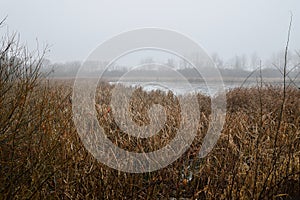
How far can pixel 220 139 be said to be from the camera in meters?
4.22

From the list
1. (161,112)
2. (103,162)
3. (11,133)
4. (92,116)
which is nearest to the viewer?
(11,133)

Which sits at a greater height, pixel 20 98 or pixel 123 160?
pixel 20 98

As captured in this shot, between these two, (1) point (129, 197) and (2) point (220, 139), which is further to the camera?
(2) point (220, 139)

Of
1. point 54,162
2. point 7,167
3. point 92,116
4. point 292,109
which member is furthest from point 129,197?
point 292,109

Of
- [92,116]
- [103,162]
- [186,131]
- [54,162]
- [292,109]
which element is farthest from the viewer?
[292,109]

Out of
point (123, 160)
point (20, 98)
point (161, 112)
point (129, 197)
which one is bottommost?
point (129, 197)

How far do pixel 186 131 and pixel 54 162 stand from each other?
2.01 meters

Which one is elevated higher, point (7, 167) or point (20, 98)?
point (20, 98)

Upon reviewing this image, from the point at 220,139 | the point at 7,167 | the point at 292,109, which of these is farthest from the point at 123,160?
the point at 292,109

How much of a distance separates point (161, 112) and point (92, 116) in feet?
3.79

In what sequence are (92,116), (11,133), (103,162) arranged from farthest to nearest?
(92,116), (103,162), (11,133)

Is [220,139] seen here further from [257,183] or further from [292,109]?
[292,109]

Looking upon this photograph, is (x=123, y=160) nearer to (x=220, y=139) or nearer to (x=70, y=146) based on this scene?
(x=70, y=146)

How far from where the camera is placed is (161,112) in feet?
17.0
